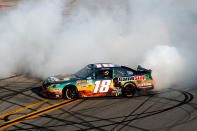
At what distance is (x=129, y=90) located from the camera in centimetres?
910

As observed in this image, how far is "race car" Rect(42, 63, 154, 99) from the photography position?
8.55 m

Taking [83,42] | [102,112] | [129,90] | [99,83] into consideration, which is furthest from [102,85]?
[83,42]

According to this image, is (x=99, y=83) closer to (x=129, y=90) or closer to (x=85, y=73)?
(x=85, y=73)

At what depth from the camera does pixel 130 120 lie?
22.1 feet

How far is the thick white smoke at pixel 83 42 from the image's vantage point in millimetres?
11250

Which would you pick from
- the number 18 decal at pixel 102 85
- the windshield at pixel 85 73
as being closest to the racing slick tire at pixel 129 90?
the number 18 decal at pixel 102 85

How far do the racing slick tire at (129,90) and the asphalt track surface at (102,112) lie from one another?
0.70 feet

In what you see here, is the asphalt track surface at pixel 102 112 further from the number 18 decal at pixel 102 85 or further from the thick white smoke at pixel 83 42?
the thick white smoke at pixel 83 42

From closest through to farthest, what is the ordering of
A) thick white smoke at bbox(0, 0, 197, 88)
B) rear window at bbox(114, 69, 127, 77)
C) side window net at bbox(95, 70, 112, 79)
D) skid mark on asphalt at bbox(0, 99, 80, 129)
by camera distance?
skid mark on asphalt at bbox(0, 99, 80, 129) → side window net at bbox(95, 70, 112, 79) → rear window at bbox(114, 69, 127, 77) → thick white smoke at bbox(0, 0, 197, 88)

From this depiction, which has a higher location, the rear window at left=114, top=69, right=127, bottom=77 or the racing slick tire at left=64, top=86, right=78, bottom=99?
the rear window at left=114, top=69, right=127, bottom=77

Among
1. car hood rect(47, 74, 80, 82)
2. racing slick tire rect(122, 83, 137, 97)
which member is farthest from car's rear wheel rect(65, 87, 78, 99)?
racing slick tire rect(122, 83, 137, 97)

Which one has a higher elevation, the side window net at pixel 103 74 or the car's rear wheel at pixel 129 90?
the side window net at pixel 103 74

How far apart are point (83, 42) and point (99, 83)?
5.02 m

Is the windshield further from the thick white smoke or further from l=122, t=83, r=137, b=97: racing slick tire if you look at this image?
the thick white smoke
